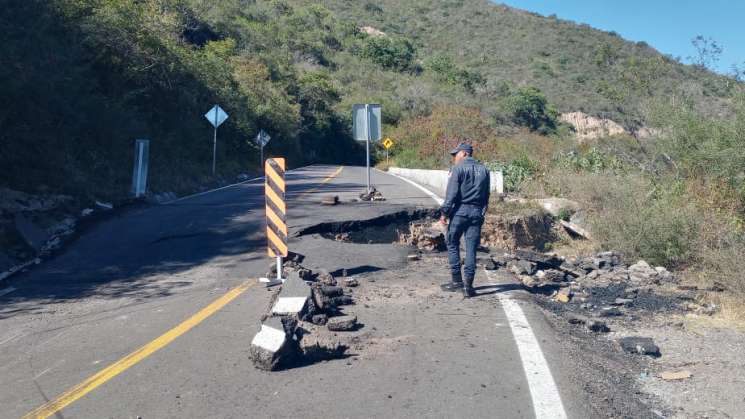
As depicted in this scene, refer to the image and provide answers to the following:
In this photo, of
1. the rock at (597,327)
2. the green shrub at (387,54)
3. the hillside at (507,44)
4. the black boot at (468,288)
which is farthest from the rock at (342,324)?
the green shrub at (387,54)

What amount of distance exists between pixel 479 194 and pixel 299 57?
2720 inches

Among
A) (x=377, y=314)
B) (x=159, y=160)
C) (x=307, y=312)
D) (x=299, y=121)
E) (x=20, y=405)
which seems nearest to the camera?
(x=20, y=405)

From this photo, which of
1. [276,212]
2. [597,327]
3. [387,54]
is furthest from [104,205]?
[387,54]

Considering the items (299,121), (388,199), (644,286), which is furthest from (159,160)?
(299,121)

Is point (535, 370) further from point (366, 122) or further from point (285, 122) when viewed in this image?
point (285, 122)

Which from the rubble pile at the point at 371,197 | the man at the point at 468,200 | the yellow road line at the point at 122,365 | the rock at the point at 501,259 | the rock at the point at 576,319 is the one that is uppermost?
the man at the point at 468,200

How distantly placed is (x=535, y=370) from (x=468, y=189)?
9.68 ft

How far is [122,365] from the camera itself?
5383mm

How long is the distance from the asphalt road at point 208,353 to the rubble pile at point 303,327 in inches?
5.0

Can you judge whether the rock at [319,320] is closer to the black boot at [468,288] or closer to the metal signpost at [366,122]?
the black boot at [468,288]

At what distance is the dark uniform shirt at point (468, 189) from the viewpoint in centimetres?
763

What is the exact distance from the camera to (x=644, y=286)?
31.5 feet

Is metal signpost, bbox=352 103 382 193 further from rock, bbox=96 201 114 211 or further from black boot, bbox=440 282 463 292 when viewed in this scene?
black boot, bbox=440 282 463 292

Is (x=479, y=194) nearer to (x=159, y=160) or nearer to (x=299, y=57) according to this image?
(x=159, y=160)
